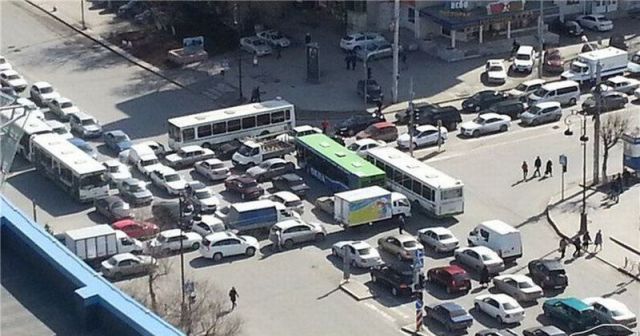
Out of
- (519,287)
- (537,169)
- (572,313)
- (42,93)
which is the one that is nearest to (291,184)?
(537,169)

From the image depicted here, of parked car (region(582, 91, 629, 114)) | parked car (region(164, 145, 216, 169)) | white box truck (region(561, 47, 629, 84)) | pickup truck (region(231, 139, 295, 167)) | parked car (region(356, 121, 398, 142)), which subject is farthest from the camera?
white box truck (region(561, 47, 629, 84))

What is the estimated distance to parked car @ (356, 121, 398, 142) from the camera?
173 ft

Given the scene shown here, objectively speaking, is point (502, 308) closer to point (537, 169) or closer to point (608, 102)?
point (537, 169)

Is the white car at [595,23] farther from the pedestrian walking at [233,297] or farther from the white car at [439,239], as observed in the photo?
the pedestrian walking at [233,297]

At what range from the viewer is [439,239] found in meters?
43.9

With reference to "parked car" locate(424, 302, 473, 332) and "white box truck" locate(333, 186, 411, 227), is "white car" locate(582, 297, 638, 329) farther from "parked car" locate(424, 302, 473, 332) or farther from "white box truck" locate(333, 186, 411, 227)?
"white box truck" locate(333, 186, 411, 227)

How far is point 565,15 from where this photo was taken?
219 ft

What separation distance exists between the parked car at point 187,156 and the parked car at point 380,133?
5.26m

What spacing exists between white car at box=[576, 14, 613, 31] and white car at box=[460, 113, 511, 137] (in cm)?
1306

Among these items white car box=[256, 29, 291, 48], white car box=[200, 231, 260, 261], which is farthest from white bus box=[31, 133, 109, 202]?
white car box=[256, 29, 291, 48]

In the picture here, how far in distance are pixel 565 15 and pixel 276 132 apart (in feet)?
61.5

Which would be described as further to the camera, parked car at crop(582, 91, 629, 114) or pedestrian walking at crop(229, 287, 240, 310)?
parked car at crop(582, 91, 629, 114)

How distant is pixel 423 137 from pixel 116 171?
10.4 meters

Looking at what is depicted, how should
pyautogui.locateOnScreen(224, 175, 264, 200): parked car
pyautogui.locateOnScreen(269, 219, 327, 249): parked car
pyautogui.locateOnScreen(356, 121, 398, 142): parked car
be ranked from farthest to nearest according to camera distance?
1. pyautogui.locateOnScreen(356, 121, 398, 142): parked car
2. pyautogui.locateOnScreen(224, 175, 264, 200): parked car
3. pyautogui.locateOnScreen(269, 219, 327, 249): parked car
